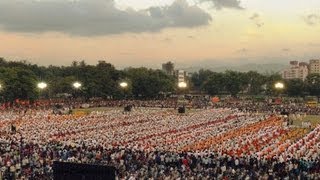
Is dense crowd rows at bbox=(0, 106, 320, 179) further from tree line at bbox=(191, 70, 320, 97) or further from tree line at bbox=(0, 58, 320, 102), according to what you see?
tree line at bbox=(191, 70, 320, 97)

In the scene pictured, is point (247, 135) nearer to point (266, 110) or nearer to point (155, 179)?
point (155, 179)

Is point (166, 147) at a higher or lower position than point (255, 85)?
lower

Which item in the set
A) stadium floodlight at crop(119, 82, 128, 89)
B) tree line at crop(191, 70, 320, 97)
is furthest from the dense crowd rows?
tree line at crop(191, 70, 320, 97)

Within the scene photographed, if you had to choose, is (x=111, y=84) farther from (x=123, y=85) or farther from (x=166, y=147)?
(x=166, y=147)

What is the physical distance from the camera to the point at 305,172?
25469 millimetres

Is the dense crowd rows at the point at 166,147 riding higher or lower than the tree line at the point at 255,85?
lower

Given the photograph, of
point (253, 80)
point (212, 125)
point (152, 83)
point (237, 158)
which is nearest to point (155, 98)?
point (152, 83)

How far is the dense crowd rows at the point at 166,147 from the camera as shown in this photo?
25969 millimetres

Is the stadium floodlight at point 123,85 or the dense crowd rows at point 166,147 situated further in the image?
the stadium floodlight at point 123,85

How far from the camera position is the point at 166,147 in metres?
34.1

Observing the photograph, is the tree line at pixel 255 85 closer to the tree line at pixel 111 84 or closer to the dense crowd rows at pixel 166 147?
the tree line at pixel 111 84

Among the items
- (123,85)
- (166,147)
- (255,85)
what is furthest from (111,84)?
(166,147)

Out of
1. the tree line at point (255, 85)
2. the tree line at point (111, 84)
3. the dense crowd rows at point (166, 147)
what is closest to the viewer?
the dense crowd rows at point (166, 147)

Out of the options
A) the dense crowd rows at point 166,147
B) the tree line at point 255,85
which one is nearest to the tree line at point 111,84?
the tree line at point 255,85
